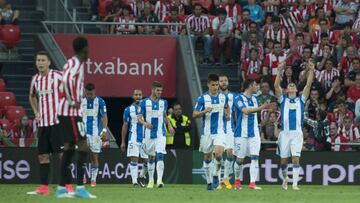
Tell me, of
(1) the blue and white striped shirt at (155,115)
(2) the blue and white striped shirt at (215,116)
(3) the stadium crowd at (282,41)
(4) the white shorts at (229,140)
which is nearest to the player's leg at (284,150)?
(4) the white shorts at (229,140)

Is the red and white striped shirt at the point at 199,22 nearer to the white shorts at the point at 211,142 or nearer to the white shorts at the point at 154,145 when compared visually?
the white shorts at the point at 154,145

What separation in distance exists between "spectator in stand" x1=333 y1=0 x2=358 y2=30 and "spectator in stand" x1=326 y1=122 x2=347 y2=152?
4796 millimetres

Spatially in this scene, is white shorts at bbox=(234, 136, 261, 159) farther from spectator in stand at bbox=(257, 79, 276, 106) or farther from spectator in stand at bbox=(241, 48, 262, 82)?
spectator in stand at bbox=(241, 48, 262, 82)

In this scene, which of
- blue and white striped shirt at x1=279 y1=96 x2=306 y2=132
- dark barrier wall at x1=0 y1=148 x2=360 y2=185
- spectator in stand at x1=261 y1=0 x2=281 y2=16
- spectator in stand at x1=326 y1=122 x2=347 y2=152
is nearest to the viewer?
blue and white striped shirt at x1=279 y1=96 x2=306 y2=132

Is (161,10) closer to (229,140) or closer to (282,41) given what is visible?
(282,41)

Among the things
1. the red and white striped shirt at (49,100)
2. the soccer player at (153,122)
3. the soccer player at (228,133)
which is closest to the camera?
the red and white striped shirt at (49,100)

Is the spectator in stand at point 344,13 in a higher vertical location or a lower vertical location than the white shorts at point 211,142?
higher

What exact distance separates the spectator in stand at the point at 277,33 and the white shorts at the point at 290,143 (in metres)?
7.93

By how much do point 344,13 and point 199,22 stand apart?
4.04 m

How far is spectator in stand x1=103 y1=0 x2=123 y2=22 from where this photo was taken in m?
35.0

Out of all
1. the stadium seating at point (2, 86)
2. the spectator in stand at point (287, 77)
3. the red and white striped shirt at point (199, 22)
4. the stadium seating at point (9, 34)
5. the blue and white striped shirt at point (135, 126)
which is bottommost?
the blue and white striped shirt at point (135, 126)

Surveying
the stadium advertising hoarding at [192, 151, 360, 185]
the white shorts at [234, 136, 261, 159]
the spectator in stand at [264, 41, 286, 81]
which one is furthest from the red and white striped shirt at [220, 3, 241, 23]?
the white shorts at [234, 136, 261, 159]

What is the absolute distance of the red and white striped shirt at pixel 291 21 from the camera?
116 ft

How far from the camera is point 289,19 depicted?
3534 cm
